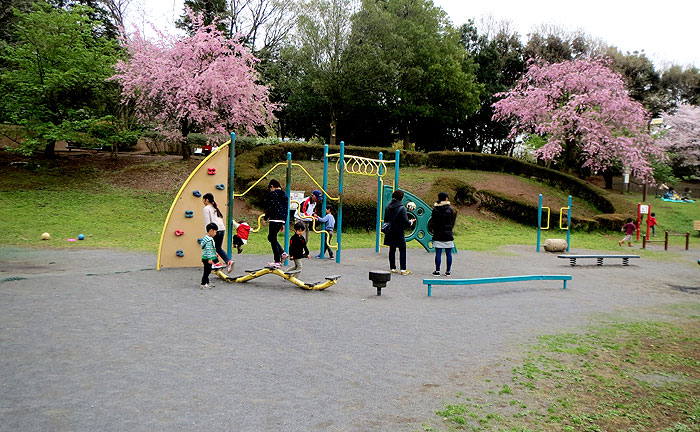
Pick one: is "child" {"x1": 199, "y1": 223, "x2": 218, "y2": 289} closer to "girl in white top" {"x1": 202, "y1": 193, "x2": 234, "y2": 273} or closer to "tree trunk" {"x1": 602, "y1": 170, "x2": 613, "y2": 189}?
"girl in white top" {"x1": 202, "y1": 193, "x2": 234, "y2": 273}

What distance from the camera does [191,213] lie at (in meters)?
11.4

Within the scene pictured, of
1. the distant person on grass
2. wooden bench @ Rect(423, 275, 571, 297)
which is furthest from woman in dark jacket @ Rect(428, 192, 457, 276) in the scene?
the distant person on grass

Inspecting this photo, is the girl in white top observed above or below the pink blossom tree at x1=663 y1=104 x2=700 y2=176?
below

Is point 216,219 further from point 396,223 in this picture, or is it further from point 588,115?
point 588,115

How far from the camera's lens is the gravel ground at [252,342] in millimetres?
4195

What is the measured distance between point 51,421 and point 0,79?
2726 cm

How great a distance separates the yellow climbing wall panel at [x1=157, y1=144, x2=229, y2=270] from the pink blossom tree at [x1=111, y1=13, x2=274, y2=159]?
51.2ft

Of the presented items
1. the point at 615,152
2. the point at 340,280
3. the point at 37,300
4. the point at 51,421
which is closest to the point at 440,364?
the point at 51,421

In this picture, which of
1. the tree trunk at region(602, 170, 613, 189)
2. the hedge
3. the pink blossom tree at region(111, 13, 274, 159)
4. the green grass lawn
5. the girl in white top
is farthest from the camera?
the tree trunk at region(602, 170, 613, 189)

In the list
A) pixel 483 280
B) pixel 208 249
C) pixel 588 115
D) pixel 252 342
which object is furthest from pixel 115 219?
pixel 588 115

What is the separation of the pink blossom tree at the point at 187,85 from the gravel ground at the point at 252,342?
1641 cm

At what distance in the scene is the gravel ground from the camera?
4.20m

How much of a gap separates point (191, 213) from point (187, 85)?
17046 millimetres

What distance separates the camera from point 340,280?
1074 centimetres
